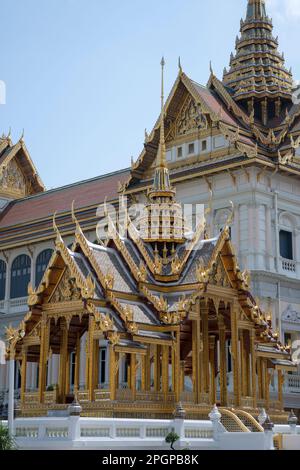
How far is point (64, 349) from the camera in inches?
637

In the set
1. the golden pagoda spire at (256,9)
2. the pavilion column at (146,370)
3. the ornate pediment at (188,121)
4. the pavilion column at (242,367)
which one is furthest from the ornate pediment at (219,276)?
the golden pagoda spire at (256,9)

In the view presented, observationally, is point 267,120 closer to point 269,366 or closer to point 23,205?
point 23,205

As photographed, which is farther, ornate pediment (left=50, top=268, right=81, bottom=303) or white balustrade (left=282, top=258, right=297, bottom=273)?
white balustrade (left=282, top=258, right=297, bottom=273)

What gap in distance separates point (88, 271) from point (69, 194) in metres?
32.4

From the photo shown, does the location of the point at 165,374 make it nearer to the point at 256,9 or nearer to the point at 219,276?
the point at 219,276

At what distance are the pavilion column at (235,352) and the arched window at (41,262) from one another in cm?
2715

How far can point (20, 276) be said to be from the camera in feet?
145

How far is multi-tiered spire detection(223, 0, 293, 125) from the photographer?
39.2m

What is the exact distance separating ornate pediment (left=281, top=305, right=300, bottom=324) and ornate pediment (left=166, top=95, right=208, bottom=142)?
27.5 ft

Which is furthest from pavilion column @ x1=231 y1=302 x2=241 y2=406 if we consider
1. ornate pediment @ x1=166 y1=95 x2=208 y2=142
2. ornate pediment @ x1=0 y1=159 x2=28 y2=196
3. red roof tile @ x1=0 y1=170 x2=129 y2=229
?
ornate pediment @ x1=0 y1=159 x2=28 y2=196

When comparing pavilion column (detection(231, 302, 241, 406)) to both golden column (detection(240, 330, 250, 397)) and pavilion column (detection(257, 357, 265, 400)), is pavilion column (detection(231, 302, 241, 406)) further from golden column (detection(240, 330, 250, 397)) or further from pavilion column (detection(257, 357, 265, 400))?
pavilion column (detection(257, 357, 265, 400))

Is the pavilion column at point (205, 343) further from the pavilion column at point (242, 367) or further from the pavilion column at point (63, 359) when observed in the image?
the pavilion column at point (63, 359)

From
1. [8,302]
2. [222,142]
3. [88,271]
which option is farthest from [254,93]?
[88,271]

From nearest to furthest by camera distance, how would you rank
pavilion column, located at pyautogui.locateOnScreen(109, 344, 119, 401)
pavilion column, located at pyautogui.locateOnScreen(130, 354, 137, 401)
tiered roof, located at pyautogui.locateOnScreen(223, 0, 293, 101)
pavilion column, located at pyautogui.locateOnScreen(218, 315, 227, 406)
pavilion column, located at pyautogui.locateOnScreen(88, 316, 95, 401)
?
pavilion column, located at pyautogui.locateOnScreen(109, 344, 119, 401), pavilion column, located at pyautogui.locateOnScreen(88, 316, 95, 401), pavilion column, located at pyautogui.locateOnScreen(130, 354, 137, 401), pavilion column, located at pyautogui.locateOnScreen(218, 315, 227, 406), tiered roof, located at pyautogui.locateOnScreen(223, 0, 293, 101)
